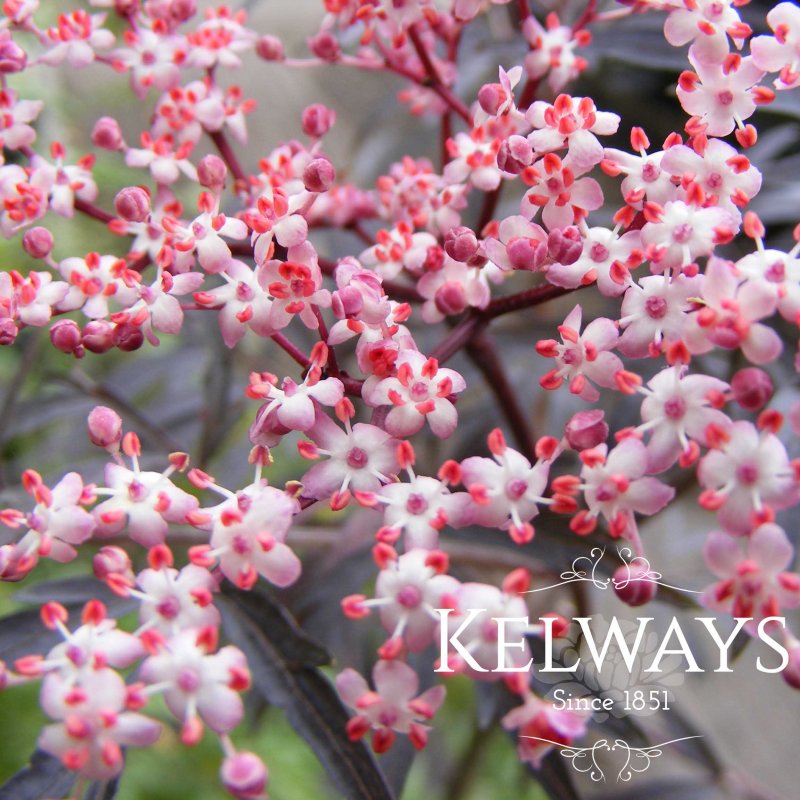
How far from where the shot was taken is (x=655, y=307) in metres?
0.43

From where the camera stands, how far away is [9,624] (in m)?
0.55

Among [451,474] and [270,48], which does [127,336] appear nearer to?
[451,474]

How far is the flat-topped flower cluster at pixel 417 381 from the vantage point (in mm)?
380

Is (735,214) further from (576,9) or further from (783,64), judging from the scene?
(576,9)

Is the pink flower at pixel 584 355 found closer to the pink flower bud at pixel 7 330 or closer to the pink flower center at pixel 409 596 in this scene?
the pink flower center at pixel 409 596

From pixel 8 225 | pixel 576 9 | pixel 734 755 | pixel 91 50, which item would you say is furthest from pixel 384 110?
pixel 734 755

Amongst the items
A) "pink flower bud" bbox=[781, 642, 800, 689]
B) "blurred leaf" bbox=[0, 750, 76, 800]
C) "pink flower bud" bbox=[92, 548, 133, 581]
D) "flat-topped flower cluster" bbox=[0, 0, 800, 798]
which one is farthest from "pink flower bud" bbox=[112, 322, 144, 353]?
"pink flower bud" bbox=[781, 642, 800, 689]

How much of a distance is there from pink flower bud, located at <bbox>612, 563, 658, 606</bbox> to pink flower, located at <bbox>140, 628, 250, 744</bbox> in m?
0.17

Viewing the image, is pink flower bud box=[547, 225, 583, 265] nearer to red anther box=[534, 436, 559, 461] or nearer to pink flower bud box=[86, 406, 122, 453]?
red anther box=[534, 436, 559, 461]

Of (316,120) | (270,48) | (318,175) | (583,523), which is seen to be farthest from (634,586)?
(270,48)

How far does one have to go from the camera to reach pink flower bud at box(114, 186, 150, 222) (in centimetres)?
49

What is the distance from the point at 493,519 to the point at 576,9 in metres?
0.77

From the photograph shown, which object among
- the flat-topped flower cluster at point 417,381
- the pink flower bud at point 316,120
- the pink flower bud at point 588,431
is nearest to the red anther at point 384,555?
the flat-topped flower cluster at point 417,381

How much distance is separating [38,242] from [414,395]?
0.26 metres
